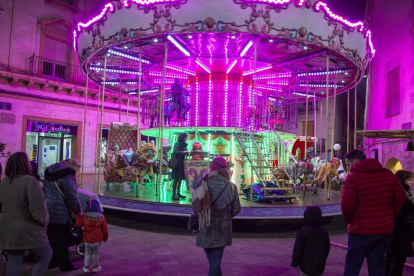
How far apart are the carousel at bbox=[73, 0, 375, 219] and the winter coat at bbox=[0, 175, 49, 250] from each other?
4.94 m

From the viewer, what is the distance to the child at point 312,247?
3.71m

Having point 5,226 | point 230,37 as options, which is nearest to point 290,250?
point 5,226

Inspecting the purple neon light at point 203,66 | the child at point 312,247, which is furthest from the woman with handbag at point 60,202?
the purple neon light at point 203,66

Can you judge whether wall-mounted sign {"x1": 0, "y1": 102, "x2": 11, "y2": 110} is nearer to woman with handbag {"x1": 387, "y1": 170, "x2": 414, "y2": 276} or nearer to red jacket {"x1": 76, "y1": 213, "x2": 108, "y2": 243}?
red jacket {"x1": 76, "y1": 213, "x2": 108, "y2": 243}

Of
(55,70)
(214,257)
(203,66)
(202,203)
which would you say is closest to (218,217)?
(202,203)

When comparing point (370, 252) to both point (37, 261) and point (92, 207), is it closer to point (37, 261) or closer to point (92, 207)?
point (37, 261)

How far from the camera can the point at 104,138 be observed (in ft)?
74.3

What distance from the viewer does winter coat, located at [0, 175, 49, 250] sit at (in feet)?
11.8

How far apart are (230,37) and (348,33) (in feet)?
11.1

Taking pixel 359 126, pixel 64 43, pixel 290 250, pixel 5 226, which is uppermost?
pixel 64 43

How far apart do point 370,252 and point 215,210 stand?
1.74 m

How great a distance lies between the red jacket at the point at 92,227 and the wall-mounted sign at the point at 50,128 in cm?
1603

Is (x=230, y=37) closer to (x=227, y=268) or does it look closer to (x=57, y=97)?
(x=227, y=268)

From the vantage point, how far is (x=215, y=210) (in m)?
3.95
